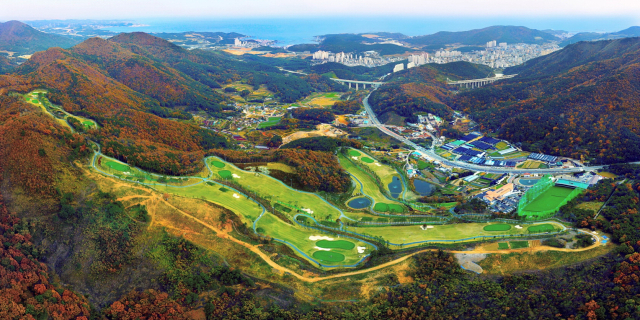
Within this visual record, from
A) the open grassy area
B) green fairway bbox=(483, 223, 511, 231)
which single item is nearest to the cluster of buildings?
the open grassy area

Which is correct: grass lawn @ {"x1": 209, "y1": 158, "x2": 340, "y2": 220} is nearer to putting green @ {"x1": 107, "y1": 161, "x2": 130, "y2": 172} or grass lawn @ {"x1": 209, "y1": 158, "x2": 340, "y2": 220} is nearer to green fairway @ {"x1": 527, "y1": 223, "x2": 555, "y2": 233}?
putting green @ {"x1": 107, "y1": 161, "x2": 130, "y2": 172}

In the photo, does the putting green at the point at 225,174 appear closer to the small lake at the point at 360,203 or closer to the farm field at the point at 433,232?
the small lake at the point at 360,203

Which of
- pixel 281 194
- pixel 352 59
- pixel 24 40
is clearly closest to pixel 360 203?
pixel 281 194

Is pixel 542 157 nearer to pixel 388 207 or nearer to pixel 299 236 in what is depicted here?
pixel 388 207

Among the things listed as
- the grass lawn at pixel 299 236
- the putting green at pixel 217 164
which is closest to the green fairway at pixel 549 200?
the grass lawn at pixel 299 236

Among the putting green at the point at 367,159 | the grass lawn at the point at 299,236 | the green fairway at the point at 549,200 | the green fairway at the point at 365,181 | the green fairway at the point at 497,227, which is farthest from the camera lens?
the putting green at the point at 367,159
